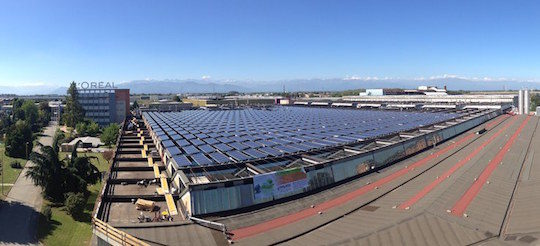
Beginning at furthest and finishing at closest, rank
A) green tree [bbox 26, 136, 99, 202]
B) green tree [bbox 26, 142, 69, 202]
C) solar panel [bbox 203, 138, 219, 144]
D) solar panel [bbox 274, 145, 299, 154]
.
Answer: solar panel [bbox 203, 138, 219, 144]
green tree [bbox 26, 136, 99, 202]
green tree [bbox 26, 142, 69, 202]
solar panel [bbox 274, 145, 299, 154]

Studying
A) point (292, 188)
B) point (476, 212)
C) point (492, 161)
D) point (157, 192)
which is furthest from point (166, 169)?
point (492, 161)

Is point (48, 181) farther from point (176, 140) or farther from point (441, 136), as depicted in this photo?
point (441, 136)

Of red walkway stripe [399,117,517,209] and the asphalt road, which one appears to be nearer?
red walkway stripe [399,117,517,209]

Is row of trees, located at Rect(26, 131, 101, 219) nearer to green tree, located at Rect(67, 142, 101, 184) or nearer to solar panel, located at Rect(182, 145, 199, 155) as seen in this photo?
green tree, located at Rect(67, 142, 101, 184)

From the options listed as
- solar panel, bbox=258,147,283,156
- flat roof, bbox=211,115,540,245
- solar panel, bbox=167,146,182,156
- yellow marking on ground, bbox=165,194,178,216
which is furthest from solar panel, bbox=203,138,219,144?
flat roof, bbox=211,115,540,245

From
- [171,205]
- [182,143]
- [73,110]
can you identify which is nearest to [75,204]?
[182,143]

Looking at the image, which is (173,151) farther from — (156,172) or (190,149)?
(156,172)

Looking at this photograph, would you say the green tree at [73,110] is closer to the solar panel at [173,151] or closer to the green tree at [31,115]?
the green tree at [31,115]

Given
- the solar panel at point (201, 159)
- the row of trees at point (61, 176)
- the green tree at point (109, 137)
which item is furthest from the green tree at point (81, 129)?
the solar panel at point (201, 159)
